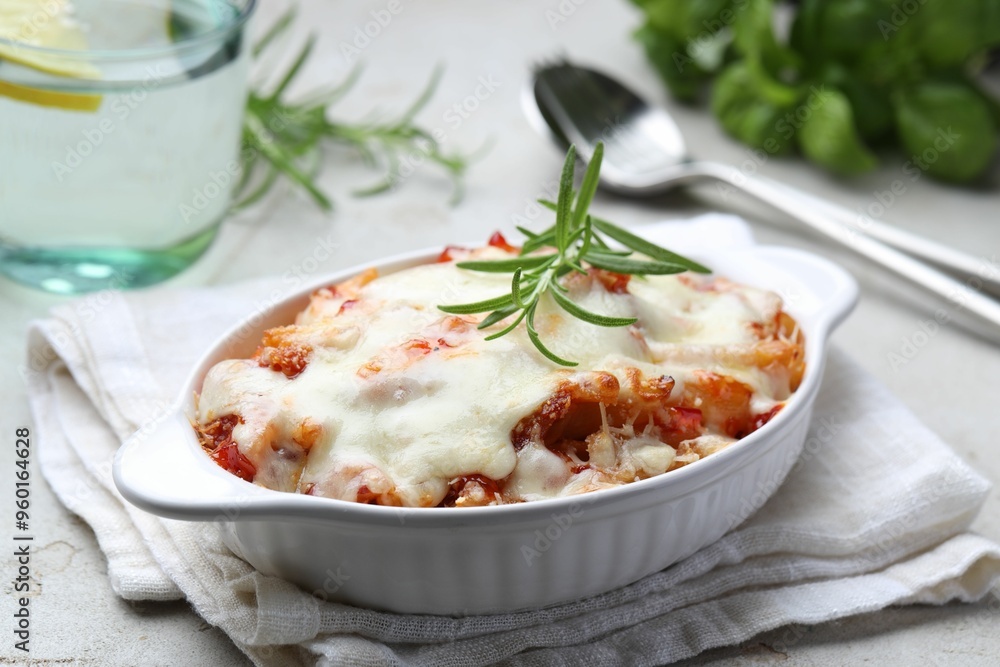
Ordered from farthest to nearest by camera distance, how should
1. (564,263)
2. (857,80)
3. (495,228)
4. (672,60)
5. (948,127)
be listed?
1. (672,60)
2. (857,80)
3. (948,127)
4. (495,228)
5. (564,263)

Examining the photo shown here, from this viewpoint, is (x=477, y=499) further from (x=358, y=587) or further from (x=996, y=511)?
(x=996, y=511)

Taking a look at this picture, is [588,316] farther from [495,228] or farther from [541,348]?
[495,228]

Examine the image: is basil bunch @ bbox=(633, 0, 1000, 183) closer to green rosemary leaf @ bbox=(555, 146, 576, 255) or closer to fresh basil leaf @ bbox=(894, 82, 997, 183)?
fresh basil leaf @ bbox=(894, 82, 997, 183)

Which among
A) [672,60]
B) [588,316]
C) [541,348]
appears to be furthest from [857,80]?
[541,348]

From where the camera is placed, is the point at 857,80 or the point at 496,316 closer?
the point at 496,316

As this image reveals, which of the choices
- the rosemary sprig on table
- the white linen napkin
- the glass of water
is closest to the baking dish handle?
the white linen napkin

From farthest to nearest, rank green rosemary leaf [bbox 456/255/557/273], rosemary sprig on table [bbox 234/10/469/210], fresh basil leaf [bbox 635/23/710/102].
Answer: fresh basil leaf [bbox 635/23/710/102] < rosemary sprig on table [bbox 234/10/469/210] < green rosemary leaf [bbox 456/255/557/273]
